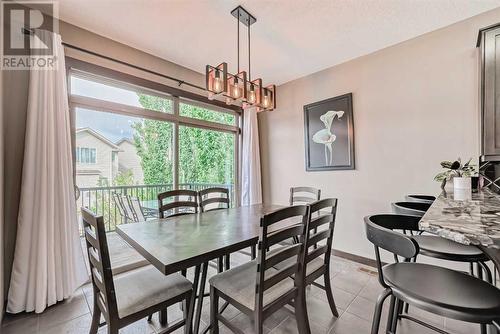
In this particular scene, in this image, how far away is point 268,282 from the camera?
121 centimetres

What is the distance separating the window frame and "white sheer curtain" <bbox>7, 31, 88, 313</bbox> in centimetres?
27

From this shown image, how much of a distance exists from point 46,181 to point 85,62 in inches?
50.9

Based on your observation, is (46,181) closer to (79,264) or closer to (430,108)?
(79,264)

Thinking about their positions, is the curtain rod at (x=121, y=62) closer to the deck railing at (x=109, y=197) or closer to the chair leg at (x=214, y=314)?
the deck railing at (x=109, y=197)

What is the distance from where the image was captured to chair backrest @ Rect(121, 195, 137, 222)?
2.75 meters

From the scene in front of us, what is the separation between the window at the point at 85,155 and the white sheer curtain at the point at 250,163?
2.14 metres

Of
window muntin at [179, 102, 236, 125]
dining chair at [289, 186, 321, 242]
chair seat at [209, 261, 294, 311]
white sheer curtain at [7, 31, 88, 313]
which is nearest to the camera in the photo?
chair seat at [209, 261, 294, 311]

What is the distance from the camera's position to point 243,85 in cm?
205

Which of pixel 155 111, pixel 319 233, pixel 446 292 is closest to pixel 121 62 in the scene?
pixel 155 111

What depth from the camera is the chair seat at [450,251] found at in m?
1.29

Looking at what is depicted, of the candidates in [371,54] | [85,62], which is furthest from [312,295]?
[85,62]

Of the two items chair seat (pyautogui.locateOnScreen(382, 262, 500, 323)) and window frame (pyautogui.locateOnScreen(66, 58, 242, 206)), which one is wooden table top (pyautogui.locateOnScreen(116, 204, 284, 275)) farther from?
window frame (pyautogui.locateOnScreen(66, 58, 242, 206))

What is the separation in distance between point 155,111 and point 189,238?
6.78ft

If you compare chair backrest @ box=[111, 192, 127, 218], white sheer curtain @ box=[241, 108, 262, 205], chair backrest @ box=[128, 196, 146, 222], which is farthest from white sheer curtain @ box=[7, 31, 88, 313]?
white sheer curtain @ box=[241, 108, 262, 205]
